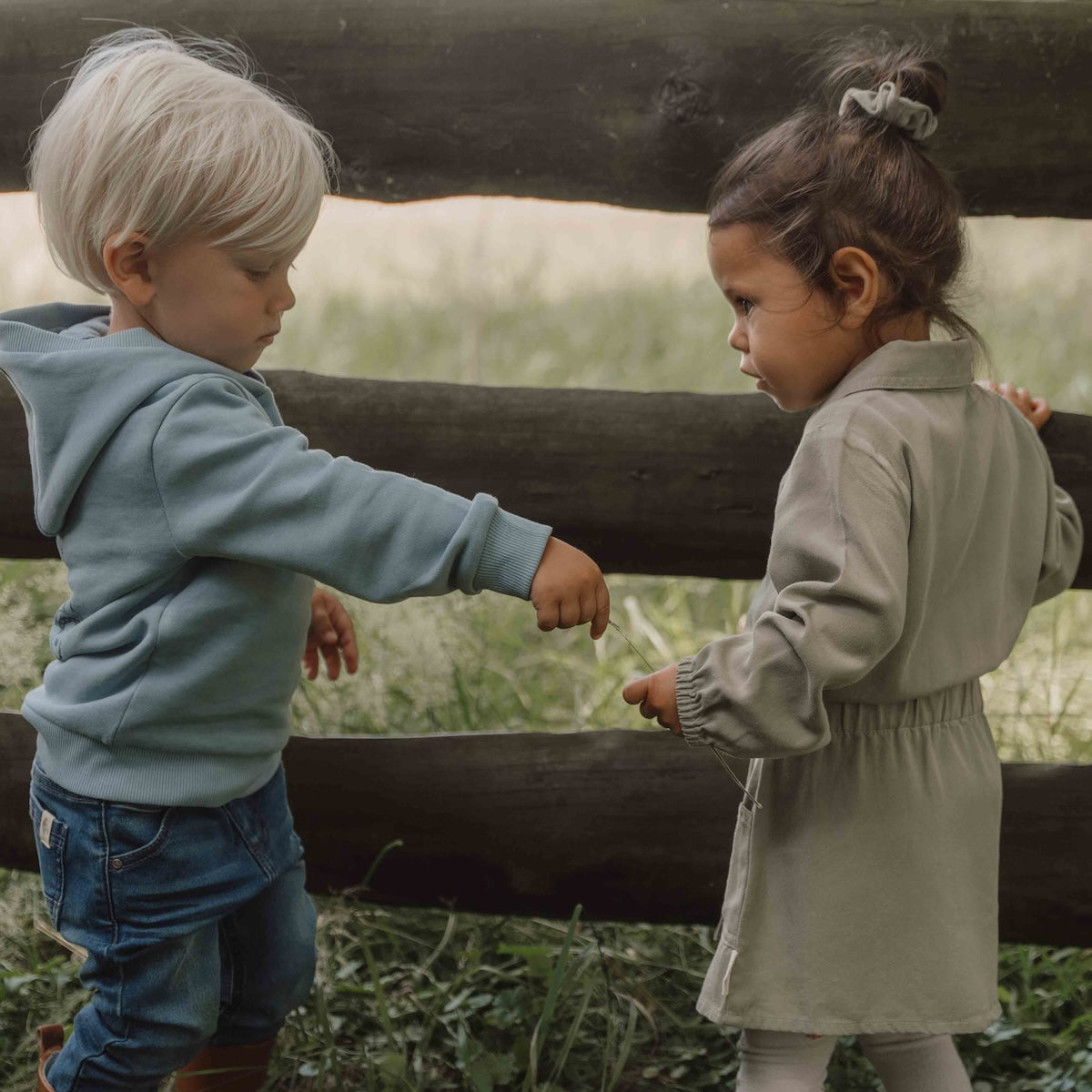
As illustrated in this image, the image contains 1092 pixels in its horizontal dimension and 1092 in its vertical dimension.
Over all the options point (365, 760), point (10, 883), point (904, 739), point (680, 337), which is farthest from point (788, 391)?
point (680, 337)

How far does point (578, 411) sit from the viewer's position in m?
2.13

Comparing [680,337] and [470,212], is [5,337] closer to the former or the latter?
[680,337]

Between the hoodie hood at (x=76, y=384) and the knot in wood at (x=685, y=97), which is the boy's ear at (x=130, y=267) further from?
the knot in wood at (x=685, y=97)

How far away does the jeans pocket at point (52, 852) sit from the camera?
1.71 meters

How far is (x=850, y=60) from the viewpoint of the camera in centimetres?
175

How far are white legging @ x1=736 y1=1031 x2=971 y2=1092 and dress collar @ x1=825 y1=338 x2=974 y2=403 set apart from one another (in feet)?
2.70

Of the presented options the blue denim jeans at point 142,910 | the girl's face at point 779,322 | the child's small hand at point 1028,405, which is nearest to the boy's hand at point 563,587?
the girl's face at point 779,322

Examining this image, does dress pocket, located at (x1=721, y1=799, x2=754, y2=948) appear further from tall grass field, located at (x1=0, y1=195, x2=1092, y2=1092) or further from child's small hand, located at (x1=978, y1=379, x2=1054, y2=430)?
child's small hand, located at (x1=978, y1=379, x2=1054, y2=430)

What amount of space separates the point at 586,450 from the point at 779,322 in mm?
572

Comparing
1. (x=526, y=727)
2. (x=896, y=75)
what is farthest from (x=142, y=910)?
(x=896, y=75)

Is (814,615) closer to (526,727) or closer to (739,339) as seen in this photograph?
(739,339)

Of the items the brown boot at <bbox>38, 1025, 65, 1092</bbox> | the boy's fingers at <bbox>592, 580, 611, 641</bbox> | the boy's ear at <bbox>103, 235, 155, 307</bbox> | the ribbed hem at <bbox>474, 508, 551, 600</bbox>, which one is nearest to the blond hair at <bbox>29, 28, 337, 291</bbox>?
the boy's ear at <bbox>103, 235, 155, 307</bbox>

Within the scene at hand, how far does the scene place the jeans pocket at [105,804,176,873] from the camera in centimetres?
167

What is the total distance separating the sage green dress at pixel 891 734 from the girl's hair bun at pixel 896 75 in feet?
1.05
